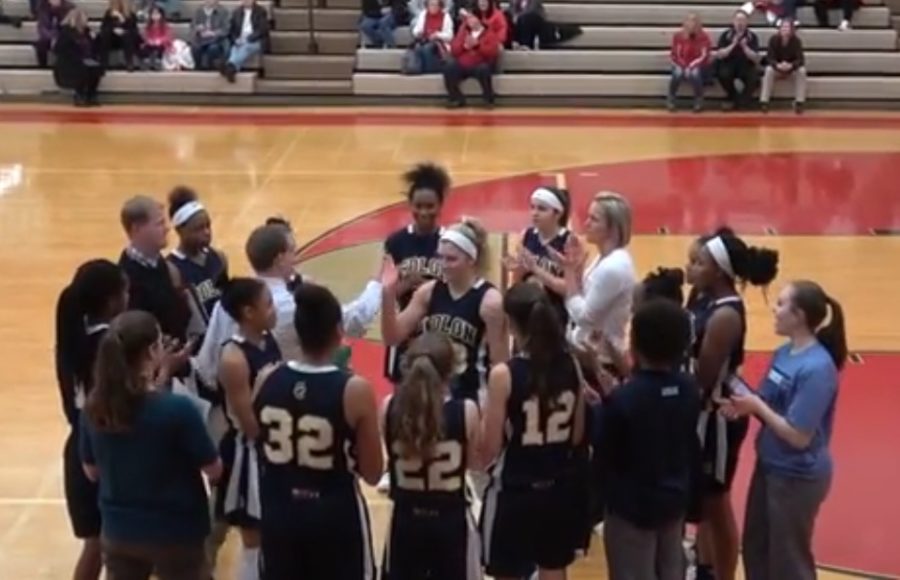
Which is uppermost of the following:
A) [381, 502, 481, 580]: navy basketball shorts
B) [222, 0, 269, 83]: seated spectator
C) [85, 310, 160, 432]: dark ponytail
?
[85, 310, 160, 432]: dark ponytail

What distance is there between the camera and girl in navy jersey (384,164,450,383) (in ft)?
21.2

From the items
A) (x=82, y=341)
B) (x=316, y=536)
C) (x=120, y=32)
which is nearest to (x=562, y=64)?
(x=120, y=32)

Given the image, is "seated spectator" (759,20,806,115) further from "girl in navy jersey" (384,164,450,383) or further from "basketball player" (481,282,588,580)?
"basketball player" (481,282,588,580)

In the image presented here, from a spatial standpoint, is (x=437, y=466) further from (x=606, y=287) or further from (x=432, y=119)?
(x=432, y=119)

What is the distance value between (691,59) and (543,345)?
50.2 feet

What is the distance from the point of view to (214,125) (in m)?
18.1

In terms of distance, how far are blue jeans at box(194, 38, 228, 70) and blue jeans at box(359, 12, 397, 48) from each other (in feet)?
6.83

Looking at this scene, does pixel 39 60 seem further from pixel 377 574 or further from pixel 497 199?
pixel 377 574

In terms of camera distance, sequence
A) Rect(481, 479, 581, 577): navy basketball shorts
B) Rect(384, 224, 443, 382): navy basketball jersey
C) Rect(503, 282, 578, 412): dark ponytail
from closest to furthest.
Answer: Rect(503, 282, 578, 412): dark ponytail
Rect(481, 479, 581, 577): navy basketball shorts
Rect(384, 224, 443, 382): navy basketball jersey

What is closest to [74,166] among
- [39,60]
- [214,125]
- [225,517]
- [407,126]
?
[214,125]

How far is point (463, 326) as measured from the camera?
563 centimetres

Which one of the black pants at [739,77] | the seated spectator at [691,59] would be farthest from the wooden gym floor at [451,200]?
the black pants at [739,77]

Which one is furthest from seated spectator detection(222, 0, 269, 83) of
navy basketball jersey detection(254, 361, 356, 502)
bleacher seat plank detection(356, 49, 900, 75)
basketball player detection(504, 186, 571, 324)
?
navy basketball jersey detection(254, 361, 356, 502)

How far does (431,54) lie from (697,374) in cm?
1520
